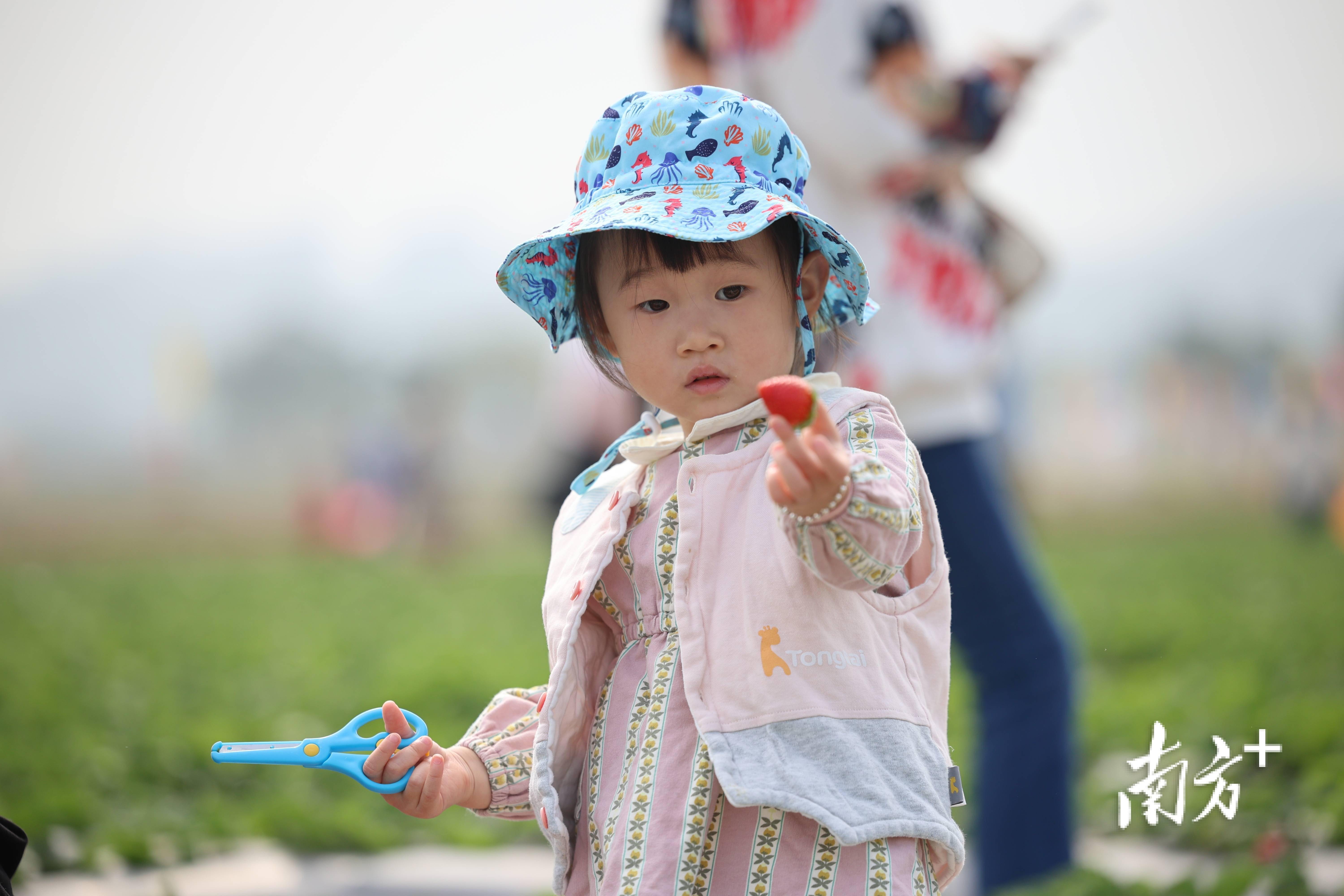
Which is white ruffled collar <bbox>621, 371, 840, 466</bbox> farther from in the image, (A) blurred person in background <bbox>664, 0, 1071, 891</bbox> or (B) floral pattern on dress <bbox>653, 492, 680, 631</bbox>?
(A) blurred person in background <bbox>664, 0, 1071, 891</bbox>

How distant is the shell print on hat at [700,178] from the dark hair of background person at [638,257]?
0.02m

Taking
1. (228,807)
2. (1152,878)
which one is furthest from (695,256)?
(228,807)

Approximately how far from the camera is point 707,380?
135cm

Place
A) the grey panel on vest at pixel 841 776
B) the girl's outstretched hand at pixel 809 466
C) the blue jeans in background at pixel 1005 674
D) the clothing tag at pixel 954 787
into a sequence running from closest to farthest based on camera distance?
the girl's outstretched hand at pixel 809 466 < the grey panel on vest at pixel 841 776 < the clothing tag at pixel 954 787 < the blue jeans in background at pixel 1005 674

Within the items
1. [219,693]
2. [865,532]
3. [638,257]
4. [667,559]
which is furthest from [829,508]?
[219,693]

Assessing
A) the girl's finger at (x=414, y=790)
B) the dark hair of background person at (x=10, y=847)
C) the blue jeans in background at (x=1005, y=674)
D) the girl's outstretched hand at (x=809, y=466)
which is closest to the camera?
the girl's outstretched hand at (x=809, y=466)

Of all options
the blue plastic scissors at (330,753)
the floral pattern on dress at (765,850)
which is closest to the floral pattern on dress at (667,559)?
the floral pattern on dress at (765,850)

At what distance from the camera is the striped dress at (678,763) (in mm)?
1133

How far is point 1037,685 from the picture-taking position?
218cm

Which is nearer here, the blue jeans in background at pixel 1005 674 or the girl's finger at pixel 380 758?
the girl's finger at pixel 380 758

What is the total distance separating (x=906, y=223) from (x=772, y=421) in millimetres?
1244

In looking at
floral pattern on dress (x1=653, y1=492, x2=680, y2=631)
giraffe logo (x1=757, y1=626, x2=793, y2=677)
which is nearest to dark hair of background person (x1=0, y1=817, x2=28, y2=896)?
floral pattern on dress (x1=653, y1=492, x2=680, y2=631)

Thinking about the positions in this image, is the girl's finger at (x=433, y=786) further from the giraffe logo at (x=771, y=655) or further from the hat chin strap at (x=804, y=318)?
the hat chin strap at (x=804, y=318)

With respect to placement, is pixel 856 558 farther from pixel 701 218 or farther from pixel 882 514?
pixel 701 218
